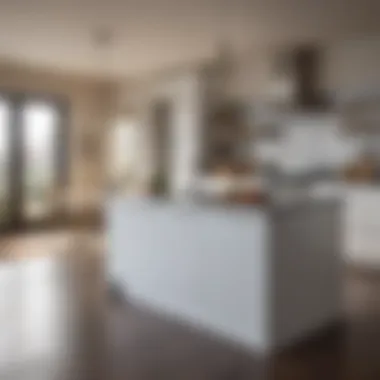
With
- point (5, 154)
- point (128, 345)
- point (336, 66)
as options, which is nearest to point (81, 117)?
point (5, 154)

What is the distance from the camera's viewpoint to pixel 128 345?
123 inches

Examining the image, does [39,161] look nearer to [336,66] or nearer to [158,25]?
[158,25]

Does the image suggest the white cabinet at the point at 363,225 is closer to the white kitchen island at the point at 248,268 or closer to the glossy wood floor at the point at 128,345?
the glossy wood floor at the point at 128,345

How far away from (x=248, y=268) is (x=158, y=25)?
286 centimetres

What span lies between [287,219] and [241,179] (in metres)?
3.26

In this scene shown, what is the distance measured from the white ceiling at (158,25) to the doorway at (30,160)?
1.72 feet

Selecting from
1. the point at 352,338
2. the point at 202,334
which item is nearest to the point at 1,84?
the point at 202,334

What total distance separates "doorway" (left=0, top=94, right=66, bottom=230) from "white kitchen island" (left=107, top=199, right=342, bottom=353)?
5.91 ft

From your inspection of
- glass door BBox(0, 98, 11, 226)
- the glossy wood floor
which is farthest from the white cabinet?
glass door BBox(0, 98, 11, 226)

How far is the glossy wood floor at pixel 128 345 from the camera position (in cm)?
271

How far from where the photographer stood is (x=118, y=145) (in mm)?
7742

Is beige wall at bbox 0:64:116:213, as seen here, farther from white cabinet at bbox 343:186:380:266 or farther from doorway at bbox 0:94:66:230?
white cabinet at bbox 343:186:380:266

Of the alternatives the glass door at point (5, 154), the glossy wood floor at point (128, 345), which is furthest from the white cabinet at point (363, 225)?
the glass door at point (5, 154)

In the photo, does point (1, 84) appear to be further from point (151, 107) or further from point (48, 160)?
point (151, 107)
